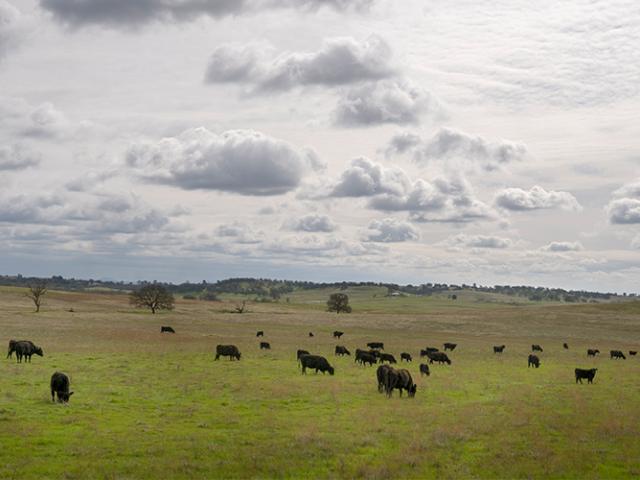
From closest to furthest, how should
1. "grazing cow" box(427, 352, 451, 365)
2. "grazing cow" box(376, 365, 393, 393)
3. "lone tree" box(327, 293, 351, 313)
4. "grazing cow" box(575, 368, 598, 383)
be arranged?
"grazing cow" box(376, 365, 393, 393) → "grazing cow" box(575, 368, 598, 383) → "grazing cow" box(427, 352, 451, 365) → "lone tree" box(327, 293, 351, 313)

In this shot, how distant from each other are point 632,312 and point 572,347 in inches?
2662

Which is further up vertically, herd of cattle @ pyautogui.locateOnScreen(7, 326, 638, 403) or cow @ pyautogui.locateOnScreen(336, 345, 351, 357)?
herd of cattle @ pyautogui.locateOnScreen(7, 326, 638, 403)

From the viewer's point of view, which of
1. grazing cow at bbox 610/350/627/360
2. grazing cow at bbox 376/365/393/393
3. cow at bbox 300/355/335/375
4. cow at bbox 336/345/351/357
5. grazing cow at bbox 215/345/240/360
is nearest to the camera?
grazing cow at bbox 376/365/393/393

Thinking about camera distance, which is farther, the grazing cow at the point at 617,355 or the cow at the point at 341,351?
the grazing cow at the point at 617,355

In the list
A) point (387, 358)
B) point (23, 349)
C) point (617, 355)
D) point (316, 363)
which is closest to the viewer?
point (316, 363)

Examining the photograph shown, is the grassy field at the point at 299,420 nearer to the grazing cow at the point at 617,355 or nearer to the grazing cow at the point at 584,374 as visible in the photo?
the grazing cow at the point at 584,374

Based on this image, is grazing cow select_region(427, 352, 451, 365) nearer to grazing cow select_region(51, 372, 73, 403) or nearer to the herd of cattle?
the herd of cattle

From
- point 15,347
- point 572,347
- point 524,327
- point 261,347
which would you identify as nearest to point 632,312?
point 524,327

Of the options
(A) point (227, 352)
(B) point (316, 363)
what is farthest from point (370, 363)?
(A) point (227, 352)

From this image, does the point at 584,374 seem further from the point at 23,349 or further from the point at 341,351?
the point at 23,349

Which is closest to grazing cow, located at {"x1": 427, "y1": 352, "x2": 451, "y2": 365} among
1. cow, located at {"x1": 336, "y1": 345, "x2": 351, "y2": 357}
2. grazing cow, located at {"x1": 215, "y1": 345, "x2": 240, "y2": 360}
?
cow, located at {"x1": 336, "y1": 345, "x2": 351, "y2": 357}

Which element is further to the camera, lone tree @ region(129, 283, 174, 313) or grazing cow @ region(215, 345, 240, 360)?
lone tree @ region(129, 283, 174, 313)

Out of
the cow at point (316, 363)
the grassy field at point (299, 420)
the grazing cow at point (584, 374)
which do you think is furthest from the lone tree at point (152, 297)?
the grazing cow at point (584, 374)

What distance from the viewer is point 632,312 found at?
125 metres
